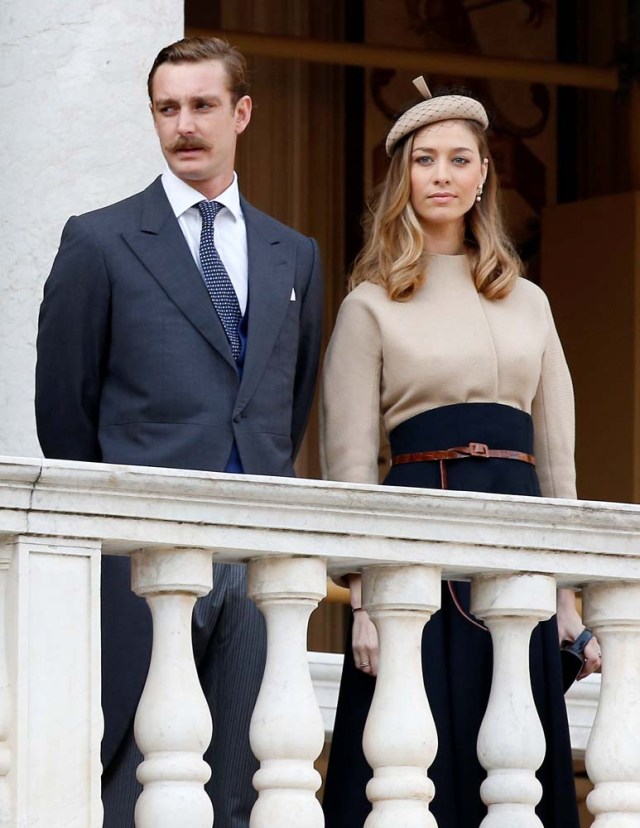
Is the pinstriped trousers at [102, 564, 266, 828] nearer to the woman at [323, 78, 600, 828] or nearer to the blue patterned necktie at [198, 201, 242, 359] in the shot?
the woman at [323, 78, 600, 828]

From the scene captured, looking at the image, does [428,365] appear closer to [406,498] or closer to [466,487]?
[466,487]

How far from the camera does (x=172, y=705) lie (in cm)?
370

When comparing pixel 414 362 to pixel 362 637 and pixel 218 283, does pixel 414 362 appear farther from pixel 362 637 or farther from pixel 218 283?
pixel 362 637

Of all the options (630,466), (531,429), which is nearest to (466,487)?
(531,429)

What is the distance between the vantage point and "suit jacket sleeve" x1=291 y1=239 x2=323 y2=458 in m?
4.42

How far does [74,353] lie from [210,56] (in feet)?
1.92

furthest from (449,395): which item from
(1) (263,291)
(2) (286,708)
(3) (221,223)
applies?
(2) (286,708)

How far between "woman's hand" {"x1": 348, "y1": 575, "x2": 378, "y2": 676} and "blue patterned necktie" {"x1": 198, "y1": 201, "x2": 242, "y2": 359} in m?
0.45

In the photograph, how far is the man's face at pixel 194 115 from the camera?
4.29 m

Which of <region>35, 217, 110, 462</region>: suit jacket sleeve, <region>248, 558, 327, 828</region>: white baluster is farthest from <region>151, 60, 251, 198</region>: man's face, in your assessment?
<region>248, 558, 327, 828</region>: white baluster

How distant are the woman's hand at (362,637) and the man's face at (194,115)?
2.54 feet

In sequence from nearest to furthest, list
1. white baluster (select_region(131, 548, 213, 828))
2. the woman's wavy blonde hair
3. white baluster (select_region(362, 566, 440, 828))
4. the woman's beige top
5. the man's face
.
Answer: white baluster (select_region(131, 548, 213, 828)) → white baluster (select_region(362, 566, 440, 828)) → the man's face → the woman's beige top → the woman's wavy blonde hair

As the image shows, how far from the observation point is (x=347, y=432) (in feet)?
14.4

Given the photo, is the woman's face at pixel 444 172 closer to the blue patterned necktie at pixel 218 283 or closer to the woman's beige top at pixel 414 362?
the woman's beige top at pixel 414 362
